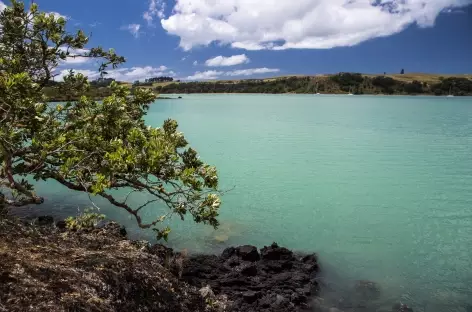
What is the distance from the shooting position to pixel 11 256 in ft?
21.8

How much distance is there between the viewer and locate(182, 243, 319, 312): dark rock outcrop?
965 cm

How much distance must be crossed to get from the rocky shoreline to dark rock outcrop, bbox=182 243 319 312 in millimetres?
26

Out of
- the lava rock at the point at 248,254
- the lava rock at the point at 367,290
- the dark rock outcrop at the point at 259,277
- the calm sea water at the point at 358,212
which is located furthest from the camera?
the calm sea water at the point at 358,212

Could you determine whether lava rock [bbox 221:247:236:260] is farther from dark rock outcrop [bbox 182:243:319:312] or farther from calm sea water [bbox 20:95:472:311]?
calm sea water [bbox 20:95:472:311]

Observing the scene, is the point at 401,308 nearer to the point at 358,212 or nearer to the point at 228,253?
the point at 228,253

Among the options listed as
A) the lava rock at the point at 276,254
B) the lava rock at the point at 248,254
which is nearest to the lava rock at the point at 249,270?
the lava rock at the point at 248,254

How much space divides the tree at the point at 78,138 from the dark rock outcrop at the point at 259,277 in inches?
104

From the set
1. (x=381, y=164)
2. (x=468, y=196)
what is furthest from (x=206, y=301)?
(x=381, y=164)

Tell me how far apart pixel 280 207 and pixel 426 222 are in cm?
634

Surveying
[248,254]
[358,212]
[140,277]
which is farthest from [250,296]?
[358,212]

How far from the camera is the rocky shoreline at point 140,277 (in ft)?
20.4

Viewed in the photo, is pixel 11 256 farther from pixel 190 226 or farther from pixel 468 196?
pixel 468 196

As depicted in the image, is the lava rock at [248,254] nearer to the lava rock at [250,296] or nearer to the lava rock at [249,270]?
the lava rock at [249,270]

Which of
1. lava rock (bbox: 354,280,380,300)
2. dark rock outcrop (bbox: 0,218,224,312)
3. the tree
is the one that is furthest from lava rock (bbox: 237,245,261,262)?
the tree
